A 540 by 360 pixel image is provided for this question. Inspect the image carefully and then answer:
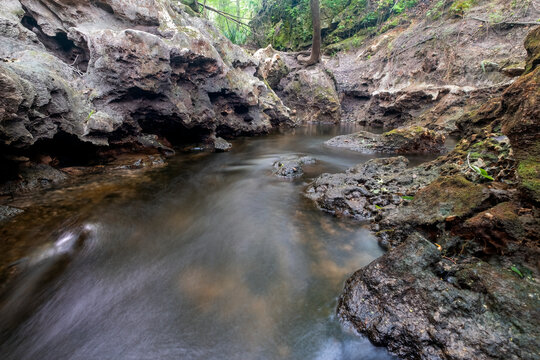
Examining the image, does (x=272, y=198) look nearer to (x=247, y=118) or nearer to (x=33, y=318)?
(x=33, y=318)

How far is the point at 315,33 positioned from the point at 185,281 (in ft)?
52.6

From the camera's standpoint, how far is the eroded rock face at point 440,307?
1.47 meters

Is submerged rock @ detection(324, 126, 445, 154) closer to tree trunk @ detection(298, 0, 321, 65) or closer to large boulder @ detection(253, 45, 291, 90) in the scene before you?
tree trunk @ detection(298, 0, 321, 65)

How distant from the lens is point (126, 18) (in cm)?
723

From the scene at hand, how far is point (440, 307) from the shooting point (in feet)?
5.62

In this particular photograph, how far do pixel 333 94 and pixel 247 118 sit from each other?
8.12 m

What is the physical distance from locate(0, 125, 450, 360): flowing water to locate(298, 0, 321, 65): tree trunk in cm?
1352

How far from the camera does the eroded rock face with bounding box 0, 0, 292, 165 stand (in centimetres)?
444

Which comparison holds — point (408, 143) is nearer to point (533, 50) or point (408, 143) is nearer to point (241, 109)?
point (533, 50)

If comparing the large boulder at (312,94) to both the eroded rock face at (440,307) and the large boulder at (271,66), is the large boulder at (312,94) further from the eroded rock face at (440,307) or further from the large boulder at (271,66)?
the eroded rock face at (440,307)

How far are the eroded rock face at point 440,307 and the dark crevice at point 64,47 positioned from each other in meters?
8.54

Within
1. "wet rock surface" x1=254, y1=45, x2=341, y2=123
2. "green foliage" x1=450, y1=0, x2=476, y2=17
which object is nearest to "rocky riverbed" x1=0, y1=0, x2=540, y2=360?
"green foliage" x1=450, y1=0, x2=476, y2=17

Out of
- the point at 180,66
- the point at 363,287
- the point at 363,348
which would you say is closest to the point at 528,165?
the point at 363,287

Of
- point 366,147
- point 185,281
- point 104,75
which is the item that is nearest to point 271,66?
point 366,147
